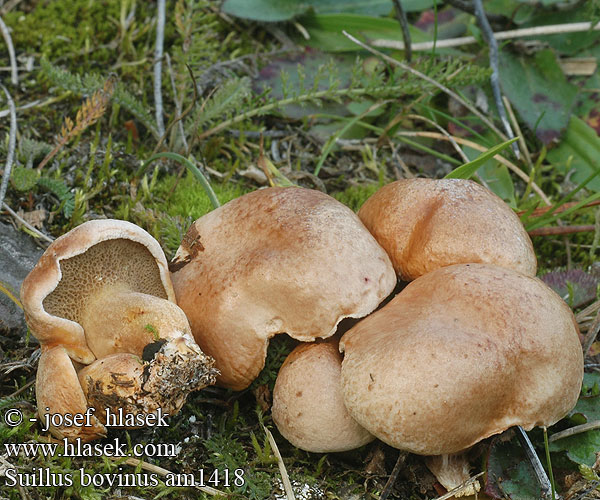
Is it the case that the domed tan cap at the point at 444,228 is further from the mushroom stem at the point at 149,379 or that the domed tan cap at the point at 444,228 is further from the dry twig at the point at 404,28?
the dry twig at the point at 404,28

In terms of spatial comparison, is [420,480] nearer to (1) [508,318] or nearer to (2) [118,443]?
(1) [508,318]

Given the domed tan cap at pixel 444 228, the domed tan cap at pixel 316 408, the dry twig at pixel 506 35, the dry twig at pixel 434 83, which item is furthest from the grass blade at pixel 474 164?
the dry twig at pixel 506 35

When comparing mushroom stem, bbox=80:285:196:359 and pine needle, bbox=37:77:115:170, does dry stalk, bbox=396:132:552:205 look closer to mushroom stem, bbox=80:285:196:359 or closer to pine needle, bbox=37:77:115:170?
pine needle, bbox=37:77:115:170

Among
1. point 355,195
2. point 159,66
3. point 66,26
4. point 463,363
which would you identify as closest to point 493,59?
point 355,195

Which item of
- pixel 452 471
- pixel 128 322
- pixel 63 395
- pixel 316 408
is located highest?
pixel 128 322

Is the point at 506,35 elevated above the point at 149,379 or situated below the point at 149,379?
above

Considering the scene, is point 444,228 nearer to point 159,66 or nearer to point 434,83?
point 434,83
